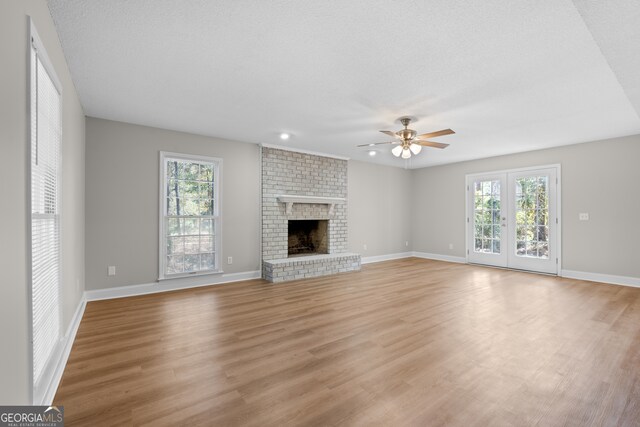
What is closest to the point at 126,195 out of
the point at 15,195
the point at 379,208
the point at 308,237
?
the point at 15,195

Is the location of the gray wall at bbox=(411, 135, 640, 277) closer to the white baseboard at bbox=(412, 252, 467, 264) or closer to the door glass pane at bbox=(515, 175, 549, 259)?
the door glass pane at bbox=(515, 175, 549, 259)

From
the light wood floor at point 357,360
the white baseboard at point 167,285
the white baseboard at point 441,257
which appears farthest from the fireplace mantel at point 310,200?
the white baseboard at point 441,257

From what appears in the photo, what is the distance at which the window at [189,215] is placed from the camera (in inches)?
185

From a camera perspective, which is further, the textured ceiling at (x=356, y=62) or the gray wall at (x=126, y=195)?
the gray wall at (x=126, y=195)

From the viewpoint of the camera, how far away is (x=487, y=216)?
6.89 m

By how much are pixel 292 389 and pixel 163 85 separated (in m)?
3.19

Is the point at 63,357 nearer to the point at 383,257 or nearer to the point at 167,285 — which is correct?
the point at 167,285

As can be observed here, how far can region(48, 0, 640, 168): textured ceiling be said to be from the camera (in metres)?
2.00

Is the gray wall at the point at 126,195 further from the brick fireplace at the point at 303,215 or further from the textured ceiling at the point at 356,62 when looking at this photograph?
the brick fireplace at the point at 303,215

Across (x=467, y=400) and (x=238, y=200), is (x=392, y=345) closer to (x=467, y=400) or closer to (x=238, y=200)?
(x=467, y=400)

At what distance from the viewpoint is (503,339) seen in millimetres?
2840

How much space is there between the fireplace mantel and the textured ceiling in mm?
1664

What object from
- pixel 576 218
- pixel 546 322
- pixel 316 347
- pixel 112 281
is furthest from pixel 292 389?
pixel 576 218

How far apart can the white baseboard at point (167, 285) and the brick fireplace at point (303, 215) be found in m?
0.49
